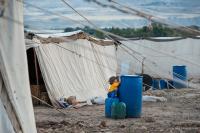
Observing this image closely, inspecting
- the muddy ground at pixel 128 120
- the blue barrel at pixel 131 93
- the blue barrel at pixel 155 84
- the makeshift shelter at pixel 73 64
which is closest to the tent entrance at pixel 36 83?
the makeshift shelter at pixel 73 64

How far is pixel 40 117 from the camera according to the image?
526 inches

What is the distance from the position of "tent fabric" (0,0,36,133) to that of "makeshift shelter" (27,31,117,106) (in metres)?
7.90

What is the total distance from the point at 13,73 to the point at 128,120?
600cm

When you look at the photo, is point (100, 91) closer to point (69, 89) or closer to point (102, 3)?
point (69, 89)

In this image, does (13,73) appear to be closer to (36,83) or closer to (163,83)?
(36,83)

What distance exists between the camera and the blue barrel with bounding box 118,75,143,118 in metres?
13.2

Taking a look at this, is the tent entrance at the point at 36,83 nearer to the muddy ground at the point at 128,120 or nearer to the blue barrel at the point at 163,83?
the muddy ground at the point at 128,120

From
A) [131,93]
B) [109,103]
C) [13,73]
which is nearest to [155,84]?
[131,93]

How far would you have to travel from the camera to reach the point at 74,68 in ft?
56.8

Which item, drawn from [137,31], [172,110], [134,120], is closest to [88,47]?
[172,110]

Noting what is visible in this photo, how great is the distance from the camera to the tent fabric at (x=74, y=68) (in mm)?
15961

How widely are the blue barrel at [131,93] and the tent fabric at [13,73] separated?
596 centimetres

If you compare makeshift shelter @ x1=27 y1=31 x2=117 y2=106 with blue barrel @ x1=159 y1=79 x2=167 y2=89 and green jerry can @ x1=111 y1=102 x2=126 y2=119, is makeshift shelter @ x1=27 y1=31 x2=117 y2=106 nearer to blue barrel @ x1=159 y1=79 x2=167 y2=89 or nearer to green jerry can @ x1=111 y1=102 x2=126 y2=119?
green jerry can @ x1=111 y1=102 x2=126 y2=119

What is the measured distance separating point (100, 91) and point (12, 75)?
1147 centimetres
